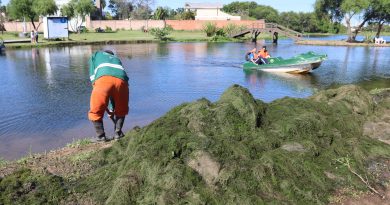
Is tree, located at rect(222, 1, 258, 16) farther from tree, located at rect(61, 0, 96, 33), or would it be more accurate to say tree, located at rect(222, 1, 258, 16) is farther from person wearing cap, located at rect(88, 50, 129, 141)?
person wearing cap, located at rect(88, 50, 129, 141)

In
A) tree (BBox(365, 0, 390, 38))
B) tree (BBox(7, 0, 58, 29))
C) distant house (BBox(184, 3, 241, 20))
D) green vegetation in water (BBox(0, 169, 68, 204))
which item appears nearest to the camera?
green vegetation in water (BBox(0, 169, 68, 204))

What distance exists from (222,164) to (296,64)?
17556 millimetres

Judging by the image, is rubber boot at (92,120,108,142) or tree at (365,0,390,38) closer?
rubber boot at (92,120,108,142)

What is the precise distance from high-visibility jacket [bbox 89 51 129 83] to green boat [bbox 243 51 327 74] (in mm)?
16088

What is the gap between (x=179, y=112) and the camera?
5.93 metres

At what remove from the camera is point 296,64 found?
833 inches

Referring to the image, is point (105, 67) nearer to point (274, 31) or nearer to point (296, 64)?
point (296, 64)

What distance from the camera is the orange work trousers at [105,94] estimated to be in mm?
6117

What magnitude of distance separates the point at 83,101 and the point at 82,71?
7.75 m

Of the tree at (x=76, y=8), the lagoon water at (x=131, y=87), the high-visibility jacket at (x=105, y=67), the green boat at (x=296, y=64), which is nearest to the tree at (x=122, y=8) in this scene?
the tree at (x=76, y=8)

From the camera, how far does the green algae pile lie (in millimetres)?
4328

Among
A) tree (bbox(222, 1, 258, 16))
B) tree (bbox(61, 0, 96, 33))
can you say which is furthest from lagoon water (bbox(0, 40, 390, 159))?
tree (bbox(222, 1, 258, 16))

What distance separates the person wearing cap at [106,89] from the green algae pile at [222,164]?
2.70ft

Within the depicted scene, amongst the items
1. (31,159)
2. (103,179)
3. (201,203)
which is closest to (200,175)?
(201,203)
